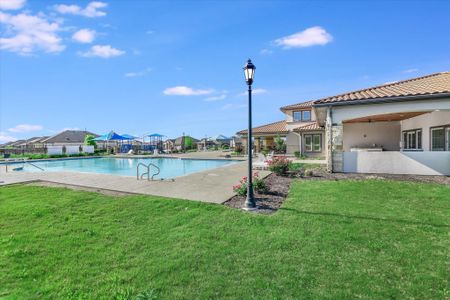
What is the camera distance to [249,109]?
7051mm

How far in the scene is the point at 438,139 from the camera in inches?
519

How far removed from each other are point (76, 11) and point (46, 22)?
3.67ft

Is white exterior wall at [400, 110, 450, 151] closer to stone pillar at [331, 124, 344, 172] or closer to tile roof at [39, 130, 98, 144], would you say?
stone pillar at [331, 124, 344, 172]

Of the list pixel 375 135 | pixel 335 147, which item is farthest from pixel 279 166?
pixel 375 135

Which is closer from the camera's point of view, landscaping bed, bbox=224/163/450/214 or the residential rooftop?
landscaping bed, bbox=224/163/450/214

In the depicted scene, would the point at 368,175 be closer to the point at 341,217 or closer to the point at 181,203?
the point at 341,217

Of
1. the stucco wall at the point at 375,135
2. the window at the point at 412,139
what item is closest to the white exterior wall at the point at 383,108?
the window at the point at 412,139

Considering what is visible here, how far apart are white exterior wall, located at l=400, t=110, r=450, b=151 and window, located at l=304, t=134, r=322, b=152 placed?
1007 cm

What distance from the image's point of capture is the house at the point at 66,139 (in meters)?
58.4

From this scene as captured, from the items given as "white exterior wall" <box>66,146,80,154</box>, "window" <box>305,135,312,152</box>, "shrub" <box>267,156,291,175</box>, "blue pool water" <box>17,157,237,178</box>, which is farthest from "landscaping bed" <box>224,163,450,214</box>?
"white exterior wall" <box>66,146,80,154</box>

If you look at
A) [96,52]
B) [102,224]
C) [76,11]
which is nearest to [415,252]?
[102,224]

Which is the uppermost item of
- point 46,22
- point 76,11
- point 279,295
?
point 76,11

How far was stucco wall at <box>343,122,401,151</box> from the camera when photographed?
2014 cm

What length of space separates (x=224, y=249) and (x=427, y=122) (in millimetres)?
15169
